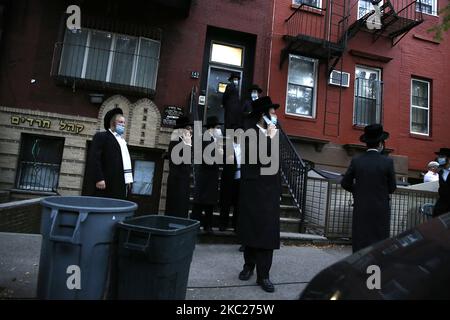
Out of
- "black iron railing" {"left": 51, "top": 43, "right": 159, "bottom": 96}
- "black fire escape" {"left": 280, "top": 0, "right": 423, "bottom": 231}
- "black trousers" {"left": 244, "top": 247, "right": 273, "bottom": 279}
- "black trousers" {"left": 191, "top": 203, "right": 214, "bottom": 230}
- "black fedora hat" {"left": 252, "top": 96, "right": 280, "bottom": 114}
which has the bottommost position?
"black trousers" {"left": 244, "top": 247, "right": 273, "bottom": 279}

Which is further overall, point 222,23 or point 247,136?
point 222,23

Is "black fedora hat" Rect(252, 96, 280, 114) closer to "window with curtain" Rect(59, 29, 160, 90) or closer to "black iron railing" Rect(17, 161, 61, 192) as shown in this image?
"window with curtain" Rect(59, 29, 160, 90)

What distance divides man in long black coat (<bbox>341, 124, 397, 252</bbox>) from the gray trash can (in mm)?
2994

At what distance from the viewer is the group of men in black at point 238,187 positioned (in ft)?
13.0

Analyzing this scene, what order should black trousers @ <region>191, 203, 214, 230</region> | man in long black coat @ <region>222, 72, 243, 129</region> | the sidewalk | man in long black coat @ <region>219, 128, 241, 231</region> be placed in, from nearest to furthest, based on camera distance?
the sidewalk
black trousers @ <region>191, 203, 214, 230</region>
man in long black coat @ <region>219, 128, 241, 231</region>
man in long black coat @ <region>222, 72, 243, 129</region>

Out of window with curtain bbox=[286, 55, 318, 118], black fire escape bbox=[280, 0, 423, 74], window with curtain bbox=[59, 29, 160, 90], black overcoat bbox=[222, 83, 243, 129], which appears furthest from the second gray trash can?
black fire escape bbox=[280, 0, 423, 74]

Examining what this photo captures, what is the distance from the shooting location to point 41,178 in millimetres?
8602

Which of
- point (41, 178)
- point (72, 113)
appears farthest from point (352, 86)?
point (41, 178)

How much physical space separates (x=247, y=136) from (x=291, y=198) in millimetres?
3739

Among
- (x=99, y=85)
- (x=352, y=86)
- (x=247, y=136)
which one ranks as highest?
(x=352, y=86)

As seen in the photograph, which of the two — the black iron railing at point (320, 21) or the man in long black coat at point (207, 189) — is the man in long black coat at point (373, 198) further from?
the black iron railing at point (320, 21)

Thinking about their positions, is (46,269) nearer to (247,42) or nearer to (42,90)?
(42,90)

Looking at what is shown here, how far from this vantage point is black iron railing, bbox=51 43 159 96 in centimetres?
862

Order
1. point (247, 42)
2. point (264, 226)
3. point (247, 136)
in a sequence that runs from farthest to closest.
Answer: point (247, 42)
point (247, 136)
point (264, 226)
